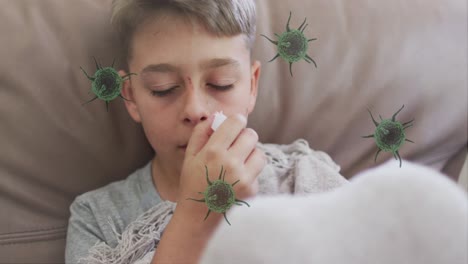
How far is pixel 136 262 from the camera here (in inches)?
18.3

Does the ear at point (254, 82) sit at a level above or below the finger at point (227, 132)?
above

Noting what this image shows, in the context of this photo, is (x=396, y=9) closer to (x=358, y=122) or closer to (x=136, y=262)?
(x=358, y=122)

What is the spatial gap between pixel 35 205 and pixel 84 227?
0.06 meters

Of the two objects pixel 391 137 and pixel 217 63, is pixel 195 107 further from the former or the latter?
pixel 391 137

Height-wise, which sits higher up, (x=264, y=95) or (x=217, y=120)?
(x=264, y=95)

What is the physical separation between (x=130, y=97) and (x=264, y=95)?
0.54ft

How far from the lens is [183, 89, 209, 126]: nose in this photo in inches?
16.8

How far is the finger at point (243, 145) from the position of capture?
420mm

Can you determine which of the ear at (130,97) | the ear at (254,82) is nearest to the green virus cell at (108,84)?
the ear at (130,97)

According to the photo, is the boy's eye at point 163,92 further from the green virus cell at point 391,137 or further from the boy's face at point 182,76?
the green virus cell at point 391,137

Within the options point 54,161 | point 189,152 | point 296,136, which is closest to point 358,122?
point 296,136

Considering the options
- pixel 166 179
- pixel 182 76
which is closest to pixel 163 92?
pixel 182 76

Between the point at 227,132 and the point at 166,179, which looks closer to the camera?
the point at 227,132

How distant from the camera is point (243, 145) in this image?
1.40 feet
